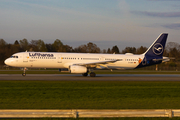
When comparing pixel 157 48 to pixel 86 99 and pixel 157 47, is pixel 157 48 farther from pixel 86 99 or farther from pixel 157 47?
pixel 86 99

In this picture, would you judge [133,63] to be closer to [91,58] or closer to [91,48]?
[91,58]

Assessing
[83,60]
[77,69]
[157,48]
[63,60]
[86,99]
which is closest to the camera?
[86,99]

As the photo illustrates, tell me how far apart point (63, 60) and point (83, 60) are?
3.37 meters

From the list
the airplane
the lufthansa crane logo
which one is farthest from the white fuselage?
the lufthansa crane logo

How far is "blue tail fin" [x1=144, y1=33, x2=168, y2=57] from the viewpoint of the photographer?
3891 centimetres

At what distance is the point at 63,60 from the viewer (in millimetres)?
33562

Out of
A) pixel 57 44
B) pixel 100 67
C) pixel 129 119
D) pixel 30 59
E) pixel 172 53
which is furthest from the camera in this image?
pixel 57 44

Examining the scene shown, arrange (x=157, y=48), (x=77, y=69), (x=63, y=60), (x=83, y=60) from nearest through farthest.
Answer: (x=77, y=69)
(x=63, y=60)
(x=83, y=60)
(x=157, y=48)

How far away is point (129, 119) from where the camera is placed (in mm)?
8445

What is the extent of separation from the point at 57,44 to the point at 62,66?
84574mm

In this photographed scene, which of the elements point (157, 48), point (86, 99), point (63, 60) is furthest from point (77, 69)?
point (86, 99)

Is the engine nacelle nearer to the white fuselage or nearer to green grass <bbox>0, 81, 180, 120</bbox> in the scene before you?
the white fuselage

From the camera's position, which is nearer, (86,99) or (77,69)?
(86,99)

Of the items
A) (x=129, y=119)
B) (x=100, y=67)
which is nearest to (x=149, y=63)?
(x=100, y=67)
